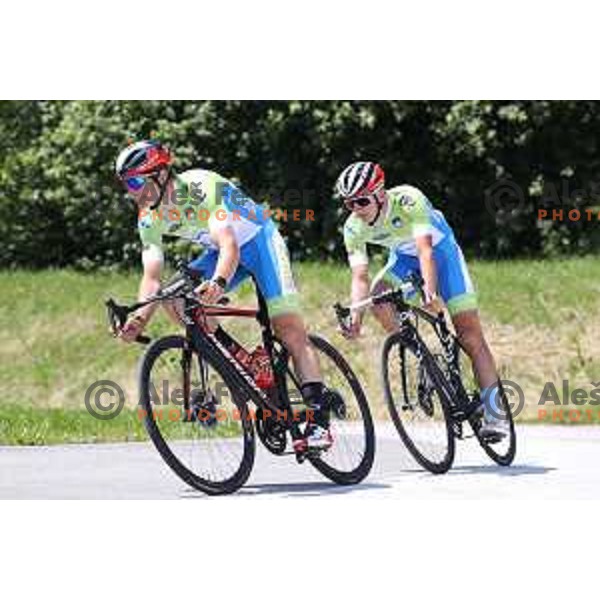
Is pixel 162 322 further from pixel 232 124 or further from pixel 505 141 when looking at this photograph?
pixel 505 141

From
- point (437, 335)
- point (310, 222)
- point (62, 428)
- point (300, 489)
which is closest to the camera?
point (300, 489)

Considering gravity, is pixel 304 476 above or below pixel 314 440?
below

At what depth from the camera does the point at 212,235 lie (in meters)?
9.23

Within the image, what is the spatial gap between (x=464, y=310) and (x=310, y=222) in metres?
4.58

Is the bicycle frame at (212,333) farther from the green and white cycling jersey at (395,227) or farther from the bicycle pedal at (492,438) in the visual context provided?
the bicycle pedal at (492,438)

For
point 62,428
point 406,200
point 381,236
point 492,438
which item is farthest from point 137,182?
point 62,428

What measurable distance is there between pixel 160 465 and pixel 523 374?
616 centimetres

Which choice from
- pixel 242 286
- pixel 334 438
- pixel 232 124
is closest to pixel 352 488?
pixel 334 438

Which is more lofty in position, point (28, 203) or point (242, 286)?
point (28, 203)

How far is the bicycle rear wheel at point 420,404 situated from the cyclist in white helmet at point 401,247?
7.9 inches

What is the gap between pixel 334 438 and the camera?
983cm

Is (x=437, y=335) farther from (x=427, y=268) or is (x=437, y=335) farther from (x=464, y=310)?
(x=427, y=268)

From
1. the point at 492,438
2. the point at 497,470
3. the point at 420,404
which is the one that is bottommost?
the point at 497,470

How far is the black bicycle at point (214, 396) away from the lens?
9.06m
